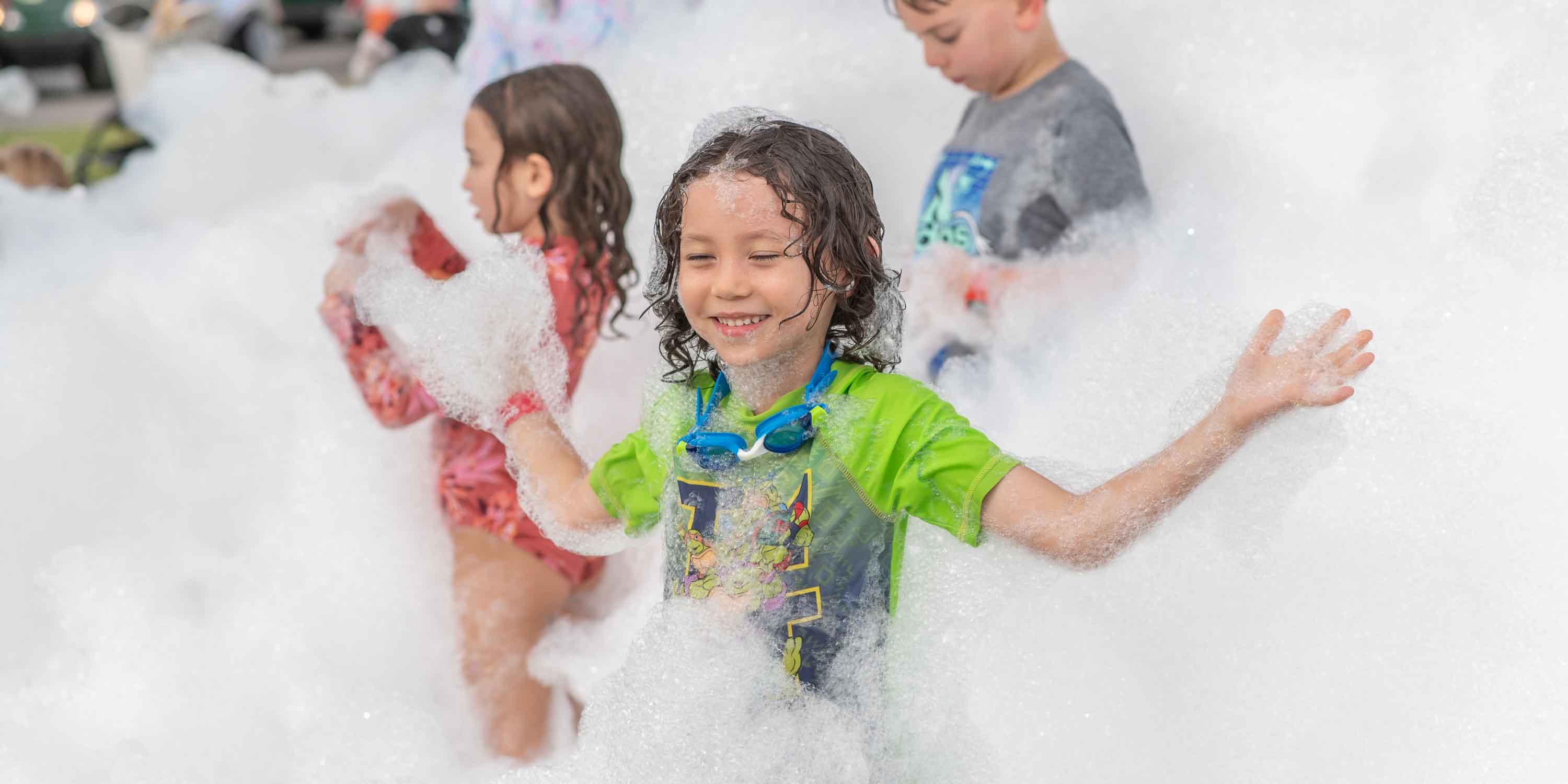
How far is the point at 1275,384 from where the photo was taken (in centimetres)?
103

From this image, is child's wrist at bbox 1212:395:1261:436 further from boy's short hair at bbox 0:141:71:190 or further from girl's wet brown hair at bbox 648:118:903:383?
boy's short hair at bbox 0:141:71:190

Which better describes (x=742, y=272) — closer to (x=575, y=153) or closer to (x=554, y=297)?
(x=554, y=297)

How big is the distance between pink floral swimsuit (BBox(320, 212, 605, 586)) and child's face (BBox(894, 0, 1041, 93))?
0.56m

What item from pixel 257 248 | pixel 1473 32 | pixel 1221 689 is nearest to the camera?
pixel 1221 689

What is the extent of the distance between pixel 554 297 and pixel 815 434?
70cm

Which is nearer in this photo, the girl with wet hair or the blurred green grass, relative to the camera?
the girl with wet hair

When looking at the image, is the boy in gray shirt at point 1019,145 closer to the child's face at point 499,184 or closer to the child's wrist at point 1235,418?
the child's face at point 499,184

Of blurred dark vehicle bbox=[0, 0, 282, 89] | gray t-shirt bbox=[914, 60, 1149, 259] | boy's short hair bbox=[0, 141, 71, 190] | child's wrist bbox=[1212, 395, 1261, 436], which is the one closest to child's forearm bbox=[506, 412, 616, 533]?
child's wrist bbox=[1212, 395, 1261, 436]

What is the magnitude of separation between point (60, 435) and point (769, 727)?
1649mm

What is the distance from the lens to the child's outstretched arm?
1024mm

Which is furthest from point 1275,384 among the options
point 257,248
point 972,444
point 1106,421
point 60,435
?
point 257,248

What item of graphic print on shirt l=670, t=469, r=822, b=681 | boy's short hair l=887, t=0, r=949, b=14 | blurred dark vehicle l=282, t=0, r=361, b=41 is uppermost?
boy's short hair l=887, t=0, r=949, b=14

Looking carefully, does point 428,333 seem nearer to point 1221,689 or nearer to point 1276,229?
point 1221,689

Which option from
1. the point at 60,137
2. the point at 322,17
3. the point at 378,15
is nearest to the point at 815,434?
the point at 378,15
